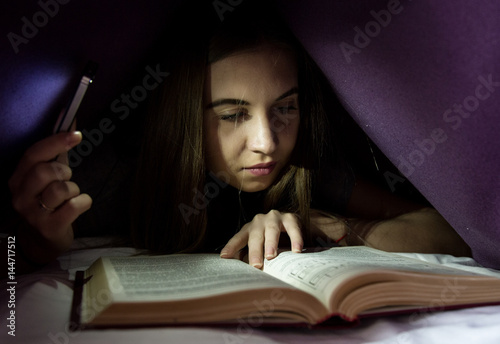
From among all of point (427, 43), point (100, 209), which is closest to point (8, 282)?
point (100, 209)

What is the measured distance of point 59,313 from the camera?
552 millimetres

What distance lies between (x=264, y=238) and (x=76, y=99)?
40cm

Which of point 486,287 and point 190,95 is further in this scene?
point 190,95

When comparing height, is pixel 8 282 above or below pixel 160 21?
below

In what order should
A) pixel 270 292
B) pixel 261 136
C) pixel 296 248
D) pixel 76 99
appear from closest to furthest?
pixel 270 292
pixel 76 99
pixel 296 248
pixel 261 136

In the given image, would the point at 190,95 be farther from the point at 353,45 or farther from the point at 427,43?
the point at 427,43

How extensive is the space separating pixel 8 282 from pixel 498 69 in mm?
806

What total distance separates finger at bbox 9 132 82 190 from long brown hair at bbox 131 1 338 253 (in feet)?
1.10

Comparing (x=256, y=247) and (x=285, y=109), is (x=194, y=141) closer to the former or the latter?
(x=285, y=109)

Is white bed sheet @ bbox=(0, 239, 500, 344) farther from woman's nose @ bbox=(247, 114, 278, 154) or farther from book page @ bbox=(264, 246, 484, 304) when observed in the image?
woman's nose @ bbox=(247, 114, 278, 154)

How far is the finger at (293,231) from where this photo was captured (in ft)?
2.54

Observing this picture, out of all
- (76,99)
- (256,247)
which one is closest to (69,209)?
(76,99)

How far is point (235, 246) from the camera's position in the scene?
82 centimetres

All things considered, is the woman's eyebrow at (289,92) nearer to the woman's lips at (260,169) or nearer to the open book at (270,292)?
the woman's lips at (260,169)
